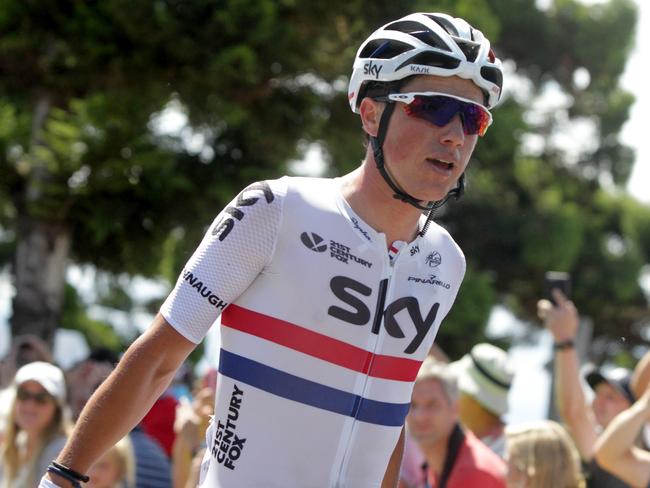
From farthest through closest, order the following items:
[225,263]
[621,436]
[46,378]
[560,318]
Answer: [46,378] → [560,318] → [621,436] → [225,263]

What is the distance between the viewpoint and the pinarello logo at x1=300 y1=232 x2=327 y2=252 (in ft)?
9.31

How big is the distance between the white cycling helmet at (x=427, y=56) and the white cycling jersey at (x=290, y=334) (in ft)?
1.19

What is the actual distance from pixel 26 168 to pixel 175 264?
3639 millimetres

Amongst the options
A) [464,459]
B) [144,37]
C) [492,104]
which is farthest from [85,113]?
[492,104]

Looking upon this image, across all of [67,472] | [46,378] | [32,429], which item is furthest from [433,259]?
[46,378]

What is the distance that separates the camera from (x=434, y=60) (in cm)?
295

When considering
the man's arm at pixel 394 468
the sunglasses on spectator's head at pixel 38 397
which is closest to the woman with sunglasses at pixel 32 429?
the sunglasses on spectator's head at pixel 38 397

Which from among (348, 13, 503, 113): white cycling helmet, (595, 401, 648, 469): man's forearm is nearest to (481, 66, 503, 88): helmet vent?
(348, 13, 503, 113): white cycling helmet

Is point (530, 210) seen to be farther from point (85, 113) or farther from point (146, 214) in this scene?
point (85, 113)

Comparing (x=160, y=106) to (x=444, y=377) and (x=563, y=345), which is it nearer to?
(x=563, y=345)

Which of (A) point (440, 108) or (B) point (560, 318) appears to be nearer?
(A) point (440, 108)

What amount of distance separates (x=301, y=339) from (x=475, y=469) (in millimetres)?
2572

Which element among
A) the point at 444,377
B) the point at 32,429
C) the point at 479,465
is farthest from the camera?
the point at 32,429

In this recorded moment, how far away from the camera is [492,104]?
310 centimetres
